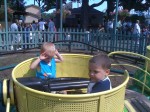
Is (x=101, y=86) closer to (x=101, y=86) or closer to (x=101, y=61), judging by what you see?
(x=101, y=86)

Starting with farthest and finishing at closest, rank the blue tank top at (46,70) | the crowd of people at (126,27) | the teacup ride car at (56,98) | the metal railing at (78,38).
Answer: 1. the crowd of people at (126,27)
2. the metal railing at (78,38)
3. the blue tank top at (46,70)
4. the teacup ride car at (56,98)

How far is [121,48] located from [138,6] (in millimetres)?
14869

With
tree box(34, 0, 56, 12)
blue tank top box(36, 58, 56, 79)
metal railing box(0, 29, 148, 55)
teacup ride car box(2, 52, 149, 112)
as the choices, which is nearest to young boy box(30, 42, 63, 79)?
blue tank top box(36, 58, 56, 79)

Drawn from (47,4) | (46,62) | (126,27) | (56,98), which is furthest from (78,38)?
(47,4)

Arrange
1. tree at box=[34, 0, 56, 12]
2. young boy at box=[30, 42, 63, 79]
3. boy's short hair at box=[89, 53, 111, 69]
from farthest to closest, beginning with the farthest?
tree at box=[34, 0, 56, 12] → young boy at box=[30, 42, 63, 79] → boy's short hair at box=[89, 53, 111, 69]

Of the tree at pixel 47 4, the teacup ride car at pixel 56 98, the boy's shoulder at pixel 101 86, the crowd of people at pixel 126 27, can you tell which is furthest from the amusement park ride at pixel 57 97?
the tree at pixel 47 4

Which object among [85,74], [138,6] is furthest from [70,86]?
[138,6]

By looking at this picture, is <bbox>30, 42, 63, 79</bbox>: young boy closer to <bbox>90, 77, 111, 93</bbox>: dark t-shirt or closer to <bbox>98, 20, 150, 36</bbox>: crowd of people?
<bbox>90, 77, 111, 93</bbox>: dark t-shirt

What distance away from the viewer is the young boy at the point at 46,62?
266 centimetres

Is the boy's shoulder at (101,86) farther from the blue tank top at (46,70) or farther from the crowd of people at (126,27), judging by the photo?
the crowd of people at (126,27)

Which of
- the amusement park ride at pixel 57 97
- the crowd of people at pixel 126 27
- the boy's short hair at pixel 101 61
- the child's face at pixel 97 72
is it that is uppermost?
the crowd of people at pixel 126 27

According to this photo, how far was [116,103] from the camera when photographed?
1760 mm

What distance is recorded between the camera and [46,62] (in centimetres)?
283

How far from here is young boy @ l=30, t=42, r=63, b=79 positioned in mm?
2664
